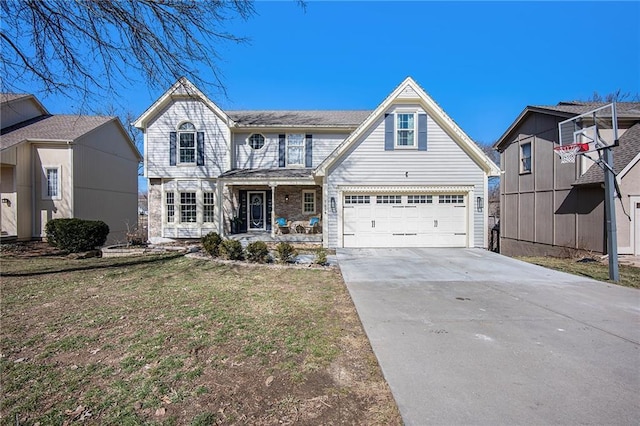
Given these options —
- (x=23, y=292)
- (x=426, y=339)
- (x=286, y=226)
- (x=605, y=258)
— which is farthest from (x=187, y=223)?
(x=605, y=258)

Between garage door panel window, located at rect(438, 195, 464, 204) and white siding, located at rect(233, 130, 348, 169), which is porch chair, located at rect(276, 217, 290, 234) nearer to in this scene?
white siding, located at rect(233, 130, 348, 169)

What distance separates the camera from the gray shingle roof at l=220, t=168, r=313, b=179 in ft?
46.5

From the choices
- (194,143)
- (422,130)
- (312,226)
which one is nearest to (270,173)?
(312,226)

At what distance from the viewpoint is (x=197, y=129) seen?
50.1ft

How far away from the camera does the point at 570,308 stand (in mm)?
5348

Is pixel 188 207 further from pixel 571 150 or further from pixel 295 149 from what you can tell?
pixel 571 150

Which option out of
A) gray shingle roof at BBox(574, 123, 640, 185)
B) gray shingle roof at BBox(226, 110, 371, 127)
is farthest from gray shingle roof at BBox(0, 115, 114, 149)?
gray shingle roof at BBox(574, 123, 640, 185)

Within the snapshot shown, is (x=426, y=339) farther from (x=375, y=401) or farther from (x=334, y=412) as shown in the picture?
(x=334, y=412)

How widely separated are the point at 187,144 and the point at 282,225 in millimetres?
6263

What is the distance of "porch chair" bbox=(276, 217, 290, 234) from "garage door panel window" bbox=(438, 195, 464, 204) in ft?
23.9

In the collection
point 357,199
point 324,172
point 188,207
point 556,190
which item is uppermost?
point 324,172

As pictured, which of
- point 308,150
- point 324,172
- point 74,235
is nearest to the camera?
point 74,235

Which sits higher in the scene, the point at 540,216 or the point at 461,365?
the point at 540,216

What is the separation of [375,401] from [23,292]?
25.1 feet
